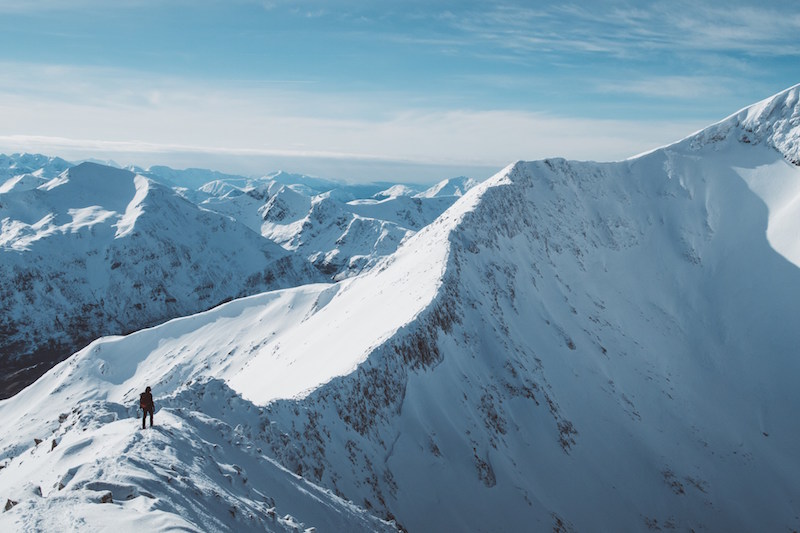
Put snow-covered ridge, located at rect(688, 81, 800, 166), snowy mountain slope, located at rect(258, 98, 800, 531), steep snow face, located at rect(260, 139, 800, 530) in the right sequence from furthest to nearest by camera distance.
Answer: snow-covered ridge, located at rect(688, 81, 800, 166) < snowy mountain slope, located at rect(258, 98, 800, 531) < steep snow face, located at rect(260, 139, 800, 530)

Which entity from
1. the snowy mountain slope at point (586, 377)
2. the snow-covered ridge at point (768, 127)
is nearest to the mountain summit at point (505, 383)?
the snowy mountain slope at point (586, 377)

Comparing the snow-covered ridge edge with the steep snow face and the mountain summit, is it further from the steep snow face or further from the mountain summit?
the steep snow face

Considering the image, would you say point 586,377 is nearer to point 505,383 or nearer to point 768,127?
point 505,383

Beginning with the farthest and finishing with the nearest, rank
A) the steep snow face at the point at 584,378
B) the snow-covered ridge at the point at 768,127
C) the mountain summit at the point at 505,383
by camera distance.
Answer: the snow-covered ridge at the point at 768,127 → the steep snow face at the point at 584,378 → the mountain summit at the point at 505,383

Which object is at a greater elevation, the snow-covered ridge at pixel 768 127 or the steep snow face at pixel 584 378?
the snow-covered ridge at pixel 768 127

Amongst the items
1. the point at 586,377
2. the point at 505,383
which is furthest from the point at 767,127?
the point at 505,383

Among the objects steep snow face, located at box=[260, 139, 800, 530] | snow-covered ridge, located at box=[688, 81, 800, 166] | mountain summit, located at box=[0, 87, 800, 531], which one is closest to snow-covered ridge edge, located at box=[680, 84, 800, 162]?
snow-covered ridge, located at box=[688, 81, 800, 166]

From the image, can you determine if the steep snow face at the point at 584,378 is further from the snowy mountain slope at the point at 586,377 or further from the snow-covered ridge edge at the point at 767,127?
the snow-covered ridge edge at the point at 767,127

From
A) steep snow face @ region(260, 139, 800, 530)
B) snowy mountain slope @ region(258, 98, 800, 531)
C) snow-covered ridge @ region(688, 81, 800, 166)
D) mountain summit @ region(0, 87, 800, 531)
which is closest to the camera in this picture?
mountain summit @ region(0, 87, 800, 531)
